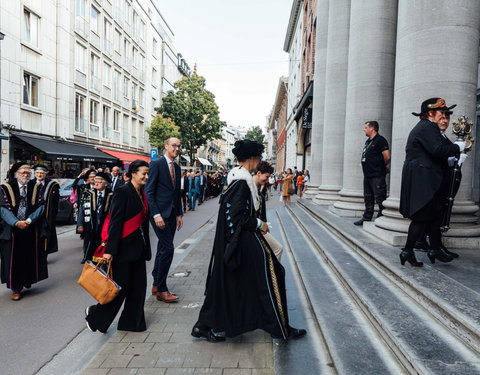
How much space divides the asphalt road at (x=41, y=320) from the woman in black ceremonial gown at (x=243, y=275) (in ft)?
5.21

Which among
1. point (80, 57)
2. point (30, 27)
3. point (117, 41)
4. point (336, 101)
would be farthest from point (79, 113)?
point (336, 101)

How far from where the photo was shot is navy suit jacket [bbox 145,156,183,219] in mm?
4469

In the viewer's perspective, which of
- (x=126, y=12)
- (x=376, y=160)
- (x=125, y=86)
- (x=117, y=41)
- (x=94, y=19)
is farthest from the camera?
(x=125, y=86)

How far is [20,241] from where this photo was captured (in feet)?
16.1

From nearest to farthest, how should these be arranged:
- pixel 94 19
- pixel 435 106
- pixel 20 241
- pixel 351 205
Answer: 1. pixel 435 106
2. pixel 20 241
3. pixel 351 205
4. pixel 94 19

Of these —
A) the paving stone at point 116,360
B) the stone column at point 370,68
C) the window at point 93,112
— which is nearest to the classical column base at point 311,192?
the stone column at point 370,68

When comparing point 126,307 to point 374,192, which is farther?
point 374,192

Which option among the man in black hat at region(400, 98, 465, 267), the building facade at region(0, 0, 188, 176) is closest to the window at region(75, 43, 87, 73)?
the building facade at region(0, 0, 188, 176)

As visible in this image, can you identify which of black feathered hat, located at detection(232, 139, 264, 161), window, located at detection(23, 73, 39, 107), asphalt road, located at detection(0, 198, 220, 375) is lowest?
asphalt road, located at detection(0, 198, 220, 375)

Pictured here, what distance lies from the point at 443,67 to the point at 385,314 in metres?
3.65

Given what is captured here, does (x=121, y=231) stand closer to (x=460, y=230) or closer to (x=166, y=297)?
(x=166, y=297)

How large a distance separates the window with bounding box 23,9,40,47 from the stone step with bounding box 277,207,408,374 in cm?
1979

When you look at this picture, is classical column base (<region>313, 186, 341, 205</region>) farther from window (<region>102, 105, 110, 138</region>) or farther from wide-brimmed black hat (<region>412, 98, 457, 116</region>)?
window (<region>102, 105, 110, 138</region>)

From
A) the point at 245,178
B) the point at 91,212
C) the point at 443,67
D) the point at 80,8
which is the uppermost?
the point at 80,8
